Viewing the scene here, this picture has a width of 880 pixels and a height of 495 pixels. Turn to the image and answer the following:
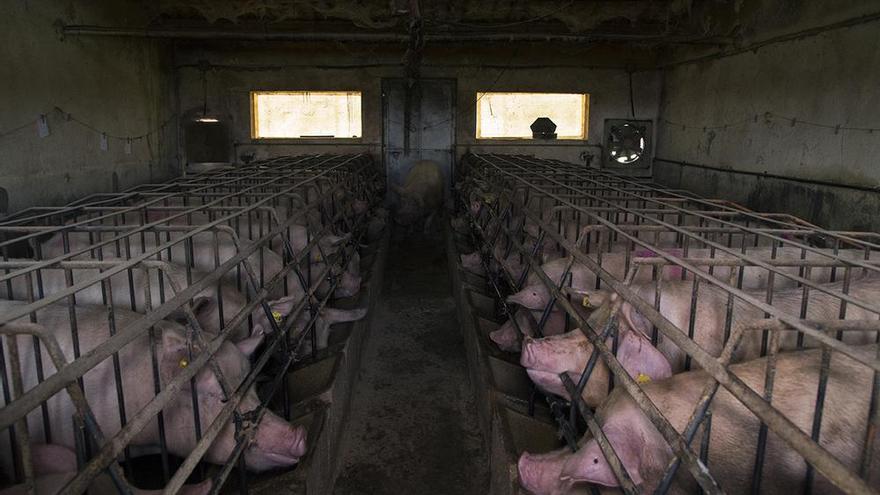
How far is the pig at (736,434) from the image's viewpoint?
212 cm

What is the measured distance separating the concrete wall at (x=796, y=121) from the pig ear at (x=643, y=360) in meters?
4.71

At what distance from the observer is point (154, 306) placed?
3.55m

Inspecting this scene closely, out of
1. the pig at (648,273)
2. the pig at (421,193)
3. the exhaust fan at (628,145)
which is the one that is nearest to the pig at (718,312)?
the pig at (648,273)

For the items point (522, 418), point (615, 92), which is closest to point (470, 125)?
point (615, 92)

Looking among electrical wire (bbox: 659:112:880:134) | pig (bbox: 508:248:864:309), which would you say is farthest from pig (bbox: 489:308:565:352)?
electrical wire (bbox: 659:112:880:134)

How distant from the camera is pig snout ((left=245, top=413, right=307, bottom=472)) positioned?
261 centimetres

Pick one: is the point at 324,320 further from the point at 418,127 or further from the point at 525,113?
the point at 525,113

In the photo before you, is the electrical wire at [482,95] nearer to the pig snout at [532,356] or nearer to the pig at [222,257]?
the pig at [222,257]

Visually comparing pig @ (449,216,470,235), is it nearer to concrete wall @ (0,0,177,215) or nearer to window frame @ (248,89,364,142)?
window frame @ (248,89,364,142)

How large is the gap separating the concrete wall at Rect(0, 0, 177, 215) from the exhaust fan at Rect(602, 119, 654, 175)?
8.24 m

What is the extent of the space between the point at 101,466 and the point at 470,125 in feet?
35.7

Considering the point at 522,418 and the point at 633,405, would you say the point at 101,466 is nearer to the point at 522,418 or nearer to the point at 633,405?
the point at 633,405

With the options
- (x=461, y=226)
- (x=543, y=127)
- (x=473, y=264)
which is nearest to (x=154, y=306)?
(x=473, y=264)

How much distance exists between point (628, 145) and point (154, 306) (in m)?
10.1
